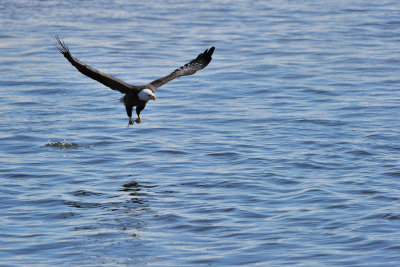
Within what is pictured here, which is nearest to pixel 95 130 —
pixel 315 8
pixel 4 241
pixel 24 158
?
pixel 24 158

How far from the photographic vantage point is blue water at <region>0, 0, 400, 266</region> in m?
9.65

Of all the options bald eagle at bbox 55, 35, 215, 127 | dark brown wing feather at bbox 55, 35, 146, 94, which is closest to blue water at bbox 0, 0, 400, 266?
bald eagle at bbox 55, 35, 215, 127

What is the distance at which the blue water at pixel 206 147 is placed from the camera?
31.7 ft

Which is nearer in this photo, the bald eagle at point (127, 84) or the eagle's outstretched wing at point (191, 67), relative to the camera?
the bald eagle at point (127, 84)

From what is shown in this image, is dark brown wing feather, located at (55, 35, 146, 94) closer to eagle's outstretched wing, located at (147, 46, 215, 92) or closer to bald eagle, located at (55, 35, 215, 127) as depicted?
bald eagle, located at (55, 35, 215, 127)

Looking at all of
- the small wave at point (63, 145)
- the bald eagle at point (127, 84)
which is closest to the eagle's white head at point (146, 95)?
the bald eagle at point (127, 84)

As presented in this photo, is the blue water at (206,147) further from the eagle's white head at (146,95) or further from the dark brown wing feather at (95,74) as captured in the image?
the dark brown wing feather at (95,74)

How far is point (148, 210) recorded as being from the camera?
10.8 meters

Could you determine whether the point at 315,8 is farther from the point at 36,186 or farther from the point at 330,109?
the point at 36,186

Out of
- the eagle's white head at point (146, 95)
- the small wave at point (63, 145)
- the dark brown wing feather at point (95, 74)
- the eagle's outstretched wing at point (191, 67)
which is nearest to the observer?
the dark brown wing feather at point (95, 74)

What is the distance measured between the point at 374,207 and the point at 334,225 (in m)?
0.88

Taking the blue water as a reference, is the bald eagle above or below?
above

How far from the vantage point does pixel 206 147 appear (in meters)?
13.9

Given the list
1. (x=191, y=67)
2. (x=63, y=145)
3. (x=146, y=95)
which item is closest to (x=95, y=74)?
(x=146, y=95)
